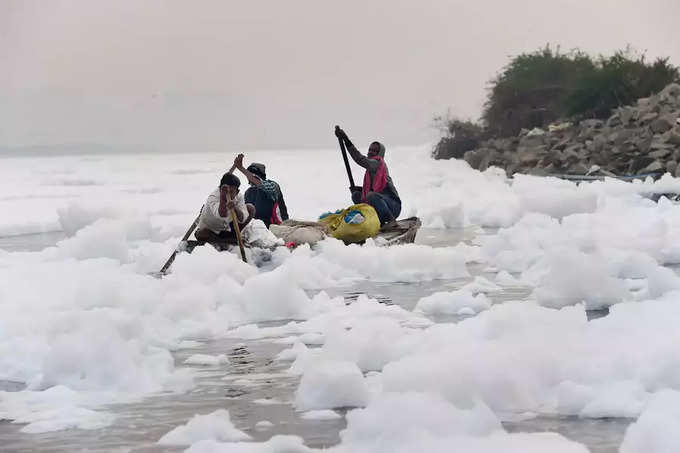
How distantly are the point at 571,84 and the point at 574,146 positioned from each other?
10.4 meters

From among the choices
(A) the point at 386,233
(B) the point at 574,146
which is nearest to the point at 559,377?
(A) the point at 386,233

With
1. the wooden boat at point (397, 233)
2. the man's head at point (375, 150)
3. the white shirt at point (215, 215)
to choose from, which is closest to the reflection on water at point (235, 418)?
the white shirt at point (215, 215)

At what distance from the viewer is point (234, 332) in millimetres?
10477

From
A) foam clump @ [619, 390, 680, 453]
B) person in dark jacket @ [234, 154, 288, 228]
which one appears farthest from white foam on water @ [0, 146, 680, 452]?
person in dark jacket @ [234, 154, 288, 228]

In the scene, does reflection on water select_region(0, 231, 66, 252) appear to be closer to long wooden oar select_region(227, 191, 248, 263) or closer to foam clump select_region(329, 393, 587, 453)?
long wooden oar select_region(227, 191, 248, 263)

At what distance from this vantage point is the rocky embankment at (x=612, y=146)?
100 feet

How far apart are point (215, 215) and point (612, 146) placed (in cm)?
1942

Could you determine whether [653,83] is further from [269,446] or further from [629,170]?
[269,446]

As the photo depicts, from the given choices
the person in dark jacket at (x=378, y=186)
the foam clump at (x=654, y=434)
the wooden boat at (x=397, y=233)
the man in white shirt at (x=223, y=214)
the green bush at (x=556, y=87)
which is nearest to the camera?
the foam clump at (x=654, y=434)

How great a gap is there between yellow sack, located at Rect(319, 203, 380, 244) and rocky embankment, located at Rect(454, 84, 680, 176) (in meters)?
14.5

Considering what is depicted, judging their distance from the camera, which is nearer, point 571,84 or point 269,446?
point 269,446

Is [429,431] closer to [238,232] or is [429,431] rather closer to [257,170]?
[238,232]

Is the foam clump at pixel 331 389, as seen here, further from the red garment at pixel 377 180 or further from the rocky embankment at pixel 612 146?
the rocky embankment at pixel 612 146

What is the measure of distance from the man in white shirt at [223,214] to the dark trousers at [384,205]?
2.05 m
